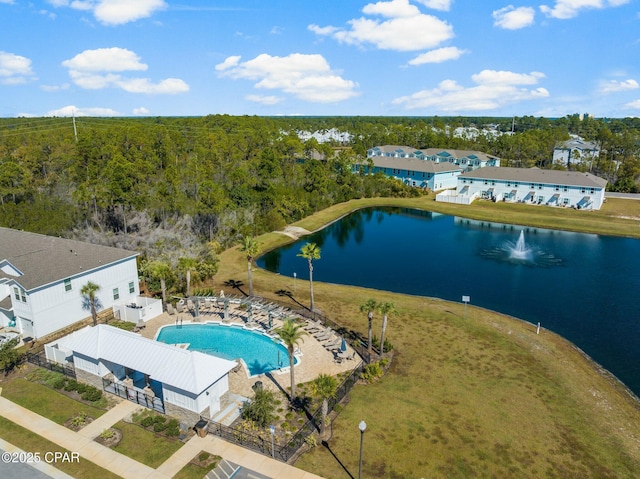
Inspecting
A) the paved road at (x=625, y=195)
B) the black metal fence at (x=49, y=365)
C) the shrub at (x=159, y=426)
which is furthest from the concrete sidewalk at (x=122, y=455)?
the paved road at (x=625, y=195)

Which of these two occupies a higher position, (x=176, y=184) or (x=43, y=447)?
(x=176, y=184)

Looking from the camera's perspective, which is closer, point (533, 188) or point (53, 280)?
point (53, 280)

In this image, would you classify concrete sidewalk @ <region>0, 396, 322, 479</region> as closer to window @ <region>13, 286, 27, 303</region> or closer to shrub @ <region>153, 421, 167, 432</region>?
shrub @ <region>153, 421, 167, 432</region>

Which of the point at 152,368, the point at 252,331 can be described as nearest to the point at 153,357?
the point at 152,368

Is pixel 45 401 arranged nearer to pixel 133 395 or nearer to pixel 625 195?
pixel 133 395

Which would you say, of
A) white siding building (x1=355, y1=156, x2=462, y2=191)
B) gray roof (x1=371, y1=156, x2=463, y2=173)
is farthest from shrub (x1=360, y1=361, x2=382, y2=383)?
Answer: gray roof (x1=371, y1=156, x2=463, y2=173)

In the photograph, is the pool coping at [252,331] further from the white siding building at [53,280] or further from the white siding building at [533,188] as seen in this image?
the white siding building at [533,188]

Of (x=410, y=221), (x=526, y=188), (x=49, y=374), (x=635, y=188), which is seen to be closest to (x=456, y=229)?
(x=410, y=221)
